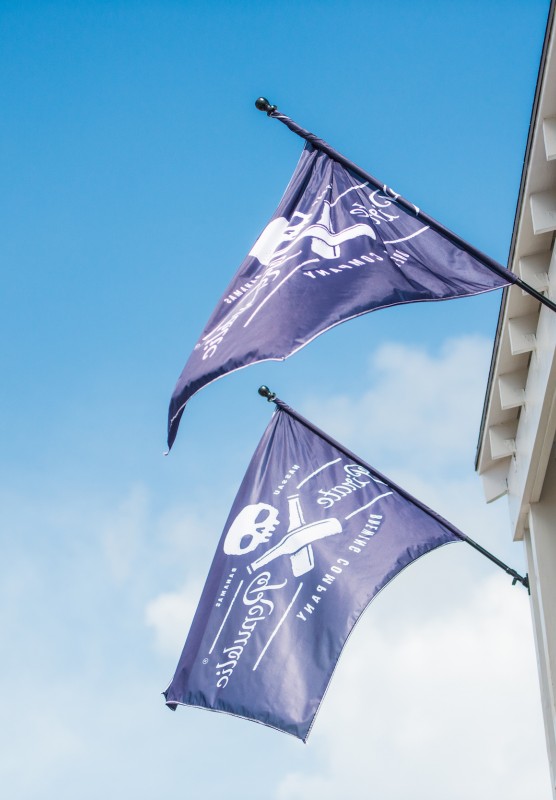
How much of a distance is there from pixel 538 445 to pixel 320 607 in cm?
249

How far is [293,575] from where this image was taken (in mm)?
7848

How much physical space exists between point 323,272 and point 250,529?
229cm

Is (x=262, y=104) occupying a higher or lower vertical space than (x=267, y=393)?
higher

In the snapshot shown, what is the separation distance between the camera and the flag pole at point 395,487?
26.3 ft

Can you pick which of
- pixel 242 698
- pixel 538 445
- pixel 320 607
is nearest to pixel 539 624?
pixel 538 445

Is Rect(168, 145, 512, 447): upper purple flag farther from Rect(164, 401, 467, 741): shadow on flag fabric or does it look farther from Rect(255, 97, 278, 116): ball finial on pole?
Rect(164, 401, 467, 741): shadow on flag fabric

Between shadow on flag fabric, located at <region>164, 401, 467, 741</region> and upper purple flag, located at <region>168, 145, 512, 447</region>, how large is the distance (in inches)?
64.8

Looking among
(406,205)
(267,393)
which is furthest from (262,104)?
(267,393)

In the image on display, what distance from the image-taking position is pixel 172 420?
683 centimetres

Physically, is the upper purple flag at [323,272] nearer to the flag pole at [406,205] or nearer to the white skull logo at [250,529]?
the flag pole at [406,205]

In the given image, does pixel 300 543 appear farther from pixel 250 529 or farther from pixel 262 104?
pixel 262 104

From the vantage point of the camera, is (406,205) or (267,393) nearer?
(406,205)

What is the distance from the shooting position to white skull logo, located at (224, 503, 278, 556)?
8.13 metres

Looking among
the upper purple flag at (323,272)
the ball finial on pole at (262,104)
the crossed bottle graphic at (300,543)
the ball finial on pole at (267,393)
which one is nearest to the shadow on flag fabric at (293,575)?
the crossed bottle graphic at (300,543)
